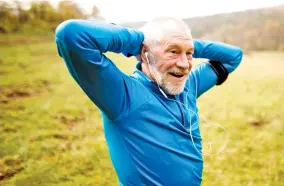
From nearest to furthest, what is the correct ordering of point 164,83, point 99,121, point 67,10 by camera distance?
1. point 164,83
2. point 99,121
3. point 67,10

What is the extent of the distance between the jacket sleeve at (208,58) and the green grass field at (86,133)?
1.59m

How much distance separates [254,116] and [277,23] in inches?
214

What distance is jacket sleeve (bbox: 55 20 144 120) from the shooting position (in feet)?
4.18

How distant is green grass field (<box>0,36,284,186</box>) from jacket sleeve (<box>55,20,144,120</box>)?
2.07 metres

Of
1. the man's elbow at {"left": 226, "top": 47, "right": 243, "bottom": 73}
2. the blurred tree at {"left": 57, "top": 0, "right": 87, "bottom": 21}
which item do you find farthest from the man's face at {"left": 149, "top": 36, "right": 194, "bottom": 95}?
the blurred tree at {"left": 57, "top": 0, "right": 87, "bottom": 21}

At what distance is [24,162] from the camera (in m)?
3.43

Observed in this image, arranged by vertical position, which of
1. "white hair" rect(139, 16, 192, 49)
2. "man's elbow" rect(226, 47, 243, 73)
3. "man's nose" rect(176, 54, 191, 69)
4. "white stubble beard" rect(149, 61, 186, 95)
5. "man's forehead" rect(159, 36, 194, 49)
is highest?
"white hair" rect(139, 16, 192, 49)

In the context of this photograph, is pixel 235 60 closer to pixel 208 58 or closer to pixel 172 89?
pixel 208 58

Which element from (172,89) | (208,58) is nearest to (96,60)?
(172,89)

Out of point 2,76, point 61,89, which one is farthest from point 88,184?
point 2,76

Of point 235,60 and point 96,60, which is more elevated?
point 96,60

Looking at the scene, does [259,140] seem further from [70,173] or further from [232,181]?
[70,173]

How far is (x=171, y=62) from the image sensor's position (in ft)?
5.52

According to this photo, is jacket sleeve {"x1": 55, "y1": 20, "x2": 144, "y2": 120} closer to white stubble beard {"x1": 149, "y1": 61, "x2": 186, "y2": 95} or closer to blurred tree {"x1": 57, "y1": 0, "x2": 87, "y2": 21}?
white stubble beard {"x1": 149, "y1": 61, "x2": 186, "y2": 95}
